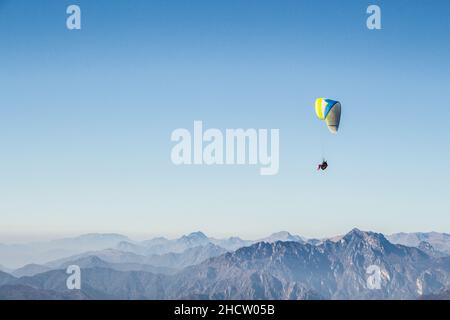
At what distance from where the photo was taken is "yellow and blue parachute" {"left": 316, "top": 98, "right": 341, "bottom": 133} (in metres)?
138

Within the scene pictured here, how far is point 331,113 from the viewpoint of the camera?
452 ft

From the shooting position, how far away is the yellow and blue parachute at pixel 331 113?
138 m
